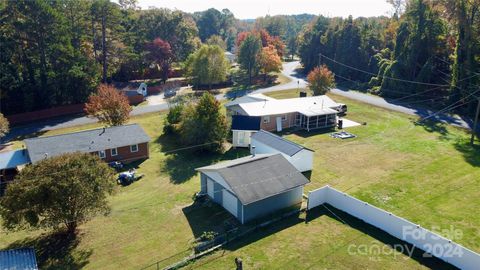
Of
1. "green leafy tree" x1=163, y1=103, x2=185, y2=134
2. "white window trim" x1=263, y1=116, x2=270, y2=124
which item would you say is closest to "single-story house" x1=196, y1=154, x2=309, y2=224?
"white window trim" x1=263, y1=116, x2=270, y2=124

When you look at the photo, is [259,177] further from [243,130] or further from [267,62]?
[267,62]

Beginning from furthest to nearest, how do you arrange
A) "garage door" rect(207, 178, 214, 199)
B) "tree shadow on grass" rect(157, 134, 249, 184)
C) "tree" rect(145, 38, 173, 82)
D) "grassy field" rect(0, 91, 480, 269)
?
1. "tree" rect(145, 38, 173, 82)
2. "tree shadow on grass" rect(157, 134, 249, 184)
3. "garage door" rect(207, 178, 214, 199)
4. "grassy field" rect(0, 91, 480, 269)

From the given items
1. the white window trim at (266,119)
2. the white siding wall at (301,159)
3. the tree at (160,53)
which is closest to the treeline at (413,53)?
the white siding wall at (301,159)

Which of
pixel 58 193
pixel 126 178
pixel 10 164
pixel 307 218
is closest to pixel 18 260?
pixel 58 193

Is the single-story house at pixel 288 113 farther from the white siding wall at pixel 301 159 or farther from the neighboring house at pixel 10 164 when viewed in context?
the neighboring house at pixel 10 164

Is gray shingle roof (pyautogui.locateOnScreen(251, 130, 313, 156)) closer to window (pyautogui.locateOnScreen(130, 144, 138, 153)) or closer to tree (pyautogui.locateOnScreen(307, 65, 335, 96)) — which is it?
window (pyautogui.locateOnScreen(130, 144, 138, 153))

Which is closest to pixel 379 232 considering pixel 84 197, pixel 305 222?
pixel 305 222
